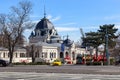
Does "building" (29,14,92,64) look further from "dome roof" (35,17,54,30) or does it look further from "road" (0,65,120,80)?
"road" (0,65,120,80)

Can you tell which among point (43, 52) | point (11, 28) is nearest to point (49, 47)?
point (43, 52)

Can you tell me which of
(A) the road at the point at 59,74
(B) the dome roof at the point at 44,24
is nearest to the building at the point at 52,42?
(B) the dome roof at the point at 44,24

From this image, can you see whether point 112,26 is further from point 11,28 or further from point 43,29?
point 43,29

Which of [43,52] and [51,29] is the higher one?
[51,29]


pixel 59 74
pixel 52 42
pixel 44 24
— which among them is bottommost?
pixel 59 74

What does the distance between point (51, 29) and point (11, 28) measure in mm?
86703

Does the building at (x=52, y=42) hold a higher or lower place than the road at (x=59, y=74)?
higher

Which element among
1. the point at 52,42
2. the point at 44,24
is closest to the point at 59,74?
the point at 52,42

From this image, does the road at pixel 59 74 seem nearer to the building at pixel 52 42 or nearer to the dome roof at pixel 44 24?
the building at pixel 52 42

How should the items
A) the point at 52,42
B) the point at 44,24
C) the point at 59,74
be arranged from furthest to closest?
the point at 44,24 < the point at 52,42 < the point at 59,74

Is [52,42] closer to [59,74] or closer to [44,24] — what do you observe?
[44,24]

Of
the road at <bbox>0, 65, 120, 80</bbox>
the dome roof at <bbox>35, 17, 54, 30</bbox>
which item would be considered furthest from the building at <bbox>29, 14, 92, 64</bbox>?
the road at <bbox>0, 65, 120, 80</bbox>

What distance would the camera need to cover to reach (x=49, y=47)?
488ft

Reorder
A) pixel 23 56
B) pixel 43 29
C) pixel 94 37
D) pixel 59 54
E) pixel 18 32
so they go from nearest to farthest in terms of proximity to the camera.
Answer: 1. pixel 18 32
2. pixel 94 37
3. pixel 23 56
4. pixel 59 54
5. pixel 43 29
